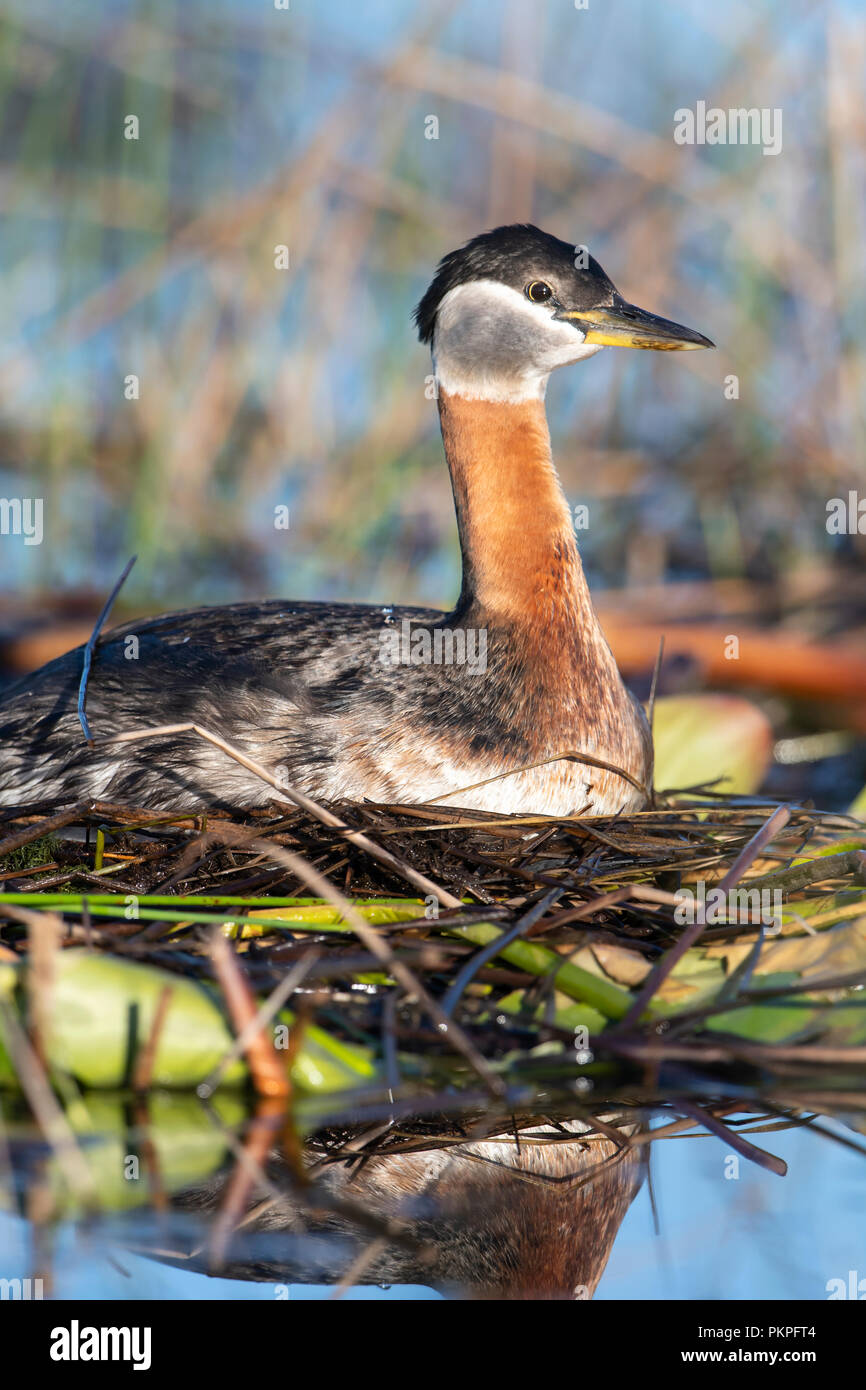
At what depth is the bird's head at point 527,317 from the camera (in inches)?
213

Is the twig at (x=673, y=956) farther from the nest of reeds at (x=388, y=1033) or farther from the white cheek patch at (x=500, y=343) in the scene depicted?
the white cheek patch at (x=500, y=343)

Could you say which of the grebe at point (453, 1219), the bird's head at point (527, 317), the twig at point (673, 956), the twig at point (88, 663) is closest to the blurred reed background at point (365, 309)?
the bird's head at point (527, 317)

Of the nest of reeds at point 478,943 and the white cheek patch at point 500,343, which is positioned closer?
the nest of reeds at point 478,943

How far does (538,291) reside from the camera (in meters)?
5.42

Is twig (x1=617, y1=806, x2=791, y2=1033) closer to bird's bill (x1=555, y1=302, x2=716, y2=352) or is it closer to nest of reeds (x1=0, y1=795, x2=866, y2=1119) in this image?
nest of reeds (x1=0, y1=795, x2=866, y2=1119)

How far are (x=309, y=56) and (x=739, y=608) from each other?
4.39 m

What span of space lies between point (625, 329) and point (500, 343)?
0.46 metres

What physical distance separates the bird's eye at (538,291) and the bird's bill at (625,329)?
9 cm

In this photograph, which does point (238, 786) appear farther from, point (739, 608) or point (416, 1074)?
point (739, 608)

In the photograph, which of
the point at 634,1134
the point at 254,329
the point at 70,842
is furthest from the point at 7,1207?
the point at 254,329

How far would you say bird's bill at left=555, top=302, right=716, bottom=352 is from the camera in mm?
5367

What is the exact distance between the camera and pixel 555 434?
396 inches

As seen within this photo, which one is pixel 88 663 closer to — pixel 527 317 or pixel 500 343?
pixel 500 343

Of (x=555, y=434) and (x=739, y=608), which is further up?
(x=555, y=434)
